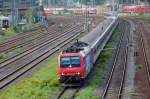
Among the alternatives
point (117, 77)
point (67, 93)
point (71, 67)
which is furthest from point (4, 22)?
point (67, 93)

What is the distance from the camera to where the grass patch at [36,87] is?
2850 centimetres

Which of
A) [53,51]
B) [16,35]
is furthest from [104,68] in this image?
[16,35]

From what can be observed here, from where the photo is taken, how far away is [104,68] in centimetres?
3909

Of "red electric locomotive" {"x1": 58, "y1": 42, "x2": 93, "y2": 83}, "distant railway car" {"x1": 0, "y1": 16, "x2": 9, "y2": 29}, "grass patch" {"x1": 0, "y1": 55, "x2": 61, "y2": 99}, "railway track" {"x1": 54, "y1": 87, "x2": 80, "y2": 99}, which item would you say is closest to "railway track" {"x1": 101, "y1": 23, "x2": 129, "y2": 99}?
"railway track" {"x1": 54, "y1": 87, "x2": 80, "y2": 99}

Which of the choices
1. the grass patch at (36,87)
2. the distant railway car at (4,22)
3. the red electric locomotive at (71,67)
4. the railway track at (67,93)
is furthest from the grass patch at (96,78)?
the distant railway car at (4,22)

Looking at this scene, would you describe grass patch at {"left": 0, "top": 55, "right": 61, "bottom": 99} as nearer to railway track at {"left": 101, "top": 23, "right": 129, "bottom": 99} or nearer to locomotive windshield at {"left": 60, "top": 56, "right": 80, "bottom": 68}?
locomotive windshield at {"left": 60, "top": 56, "right": 80, "bottom": 68}

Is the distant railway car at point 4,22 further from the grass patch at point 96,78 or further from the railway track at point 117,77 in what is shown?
the grass patch at point 96,78

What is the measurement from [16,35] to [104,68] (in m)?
40.8

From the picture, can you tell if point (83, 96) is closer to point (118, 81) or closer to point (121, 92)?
point (121, 92)

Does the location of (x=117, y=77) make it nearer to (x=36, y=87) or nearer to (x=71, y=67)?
(x=71, y=67)

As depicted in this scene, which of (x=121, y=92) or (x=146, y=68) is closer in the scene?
(x=121, y=92)

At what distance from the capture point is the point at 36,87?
101 feet

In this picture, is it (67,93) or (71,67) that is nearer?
(67,93)

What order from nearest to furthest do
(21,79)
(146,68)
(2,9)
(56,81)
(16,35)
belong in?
1. (56,81)
2. (21,79)
3. (146,68)
4. (16,35)
5. (2,9)
